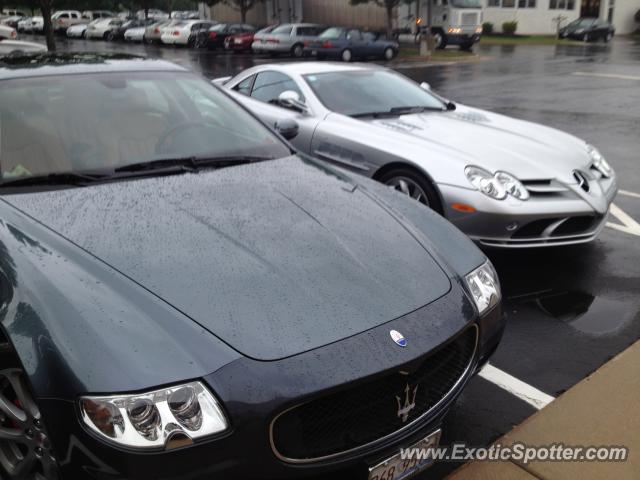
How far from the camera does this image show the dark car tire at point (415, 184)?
480 cm

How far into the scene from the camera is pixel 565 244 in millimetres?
4629

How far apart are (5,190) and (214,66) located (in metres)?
21.8

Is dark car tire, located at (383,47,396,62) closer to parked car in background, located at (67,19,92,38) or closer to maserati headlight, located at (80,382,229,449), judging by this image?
maserati headlight, located at (80,382,229,449)

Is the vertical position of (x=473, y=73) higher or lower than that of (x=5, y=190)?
lower

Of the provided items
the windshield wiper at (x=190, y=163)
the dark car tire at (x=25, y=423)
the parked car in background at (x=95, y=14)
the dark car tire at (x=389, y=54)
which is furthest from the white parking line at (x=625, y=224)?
the parked car in background at (x=95, y=14)

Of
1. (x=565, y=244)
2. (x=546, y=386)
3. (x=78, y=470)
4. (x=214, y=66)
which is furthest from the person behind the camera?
(x=214, y=66)

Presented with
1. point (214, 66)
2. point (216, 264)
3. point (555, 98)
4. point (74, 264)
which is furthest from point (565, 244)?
point (214, 66)

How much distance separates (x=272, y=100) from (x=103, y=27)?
39.6 meters

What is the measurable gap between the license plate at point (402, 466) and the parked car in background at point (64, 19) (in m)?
52.9

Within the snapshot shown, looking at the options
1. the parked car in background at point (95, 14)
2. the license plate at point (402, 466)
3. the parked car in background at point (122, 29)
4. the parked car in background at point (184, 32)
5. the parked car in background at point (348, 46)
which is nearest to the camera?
the license plate at point (402, 466)

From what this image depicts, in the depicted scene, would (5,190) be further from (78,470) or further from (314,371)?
(314,371)

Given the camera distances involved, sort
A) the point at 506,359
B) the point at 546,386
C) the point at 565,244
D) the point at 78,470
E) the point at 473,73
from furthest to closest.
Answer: the point at 473,73 < the point at 565,244 < the point at 506,359 < the point at 546,386 < the point at 78,470

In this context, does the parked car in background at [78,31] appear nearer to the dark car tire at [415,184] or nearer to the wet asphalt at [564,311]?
the wet asphalt at [564,311]

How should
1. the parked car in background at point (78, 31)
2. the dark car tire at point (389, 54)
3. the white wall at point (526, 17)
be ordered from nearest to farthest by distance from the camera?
1. the dark car tire at point (389, 54)
2. the white wall at point (526, 17)
3. the parked car in background at point (78, 31)
